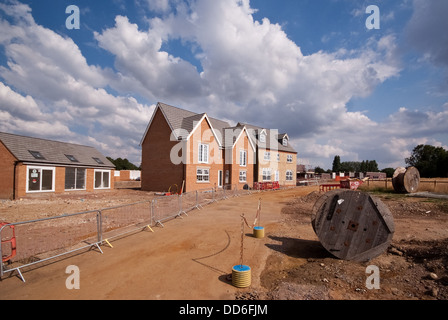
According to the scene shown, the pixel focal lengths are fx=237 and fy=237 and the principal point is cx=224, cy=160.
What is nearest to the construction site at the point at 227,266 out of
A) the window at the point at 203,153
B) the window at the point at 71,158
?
the window at the point at 203,153

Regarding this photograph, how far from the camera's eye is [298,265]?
671 cm

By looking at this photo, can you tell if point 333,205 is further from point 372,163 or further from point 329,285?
point 372,163

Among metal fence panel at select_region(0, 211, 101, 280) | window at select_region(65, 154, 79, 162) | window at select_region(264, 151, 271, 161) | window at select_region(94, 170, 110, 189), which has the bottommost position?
metal fence panel at select_region(0, 211, 101, 280)

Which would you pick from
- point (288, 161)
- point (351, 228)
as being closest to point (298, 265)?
point (351, 228)

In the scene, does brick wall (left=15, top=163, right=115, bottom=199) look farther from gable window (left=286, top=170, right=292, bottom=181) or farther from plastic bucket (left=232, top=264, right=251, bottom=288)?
gable window (left=286, top=170, right=292, bottom=181)

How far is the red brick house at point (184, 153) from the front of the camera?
26.8 metres

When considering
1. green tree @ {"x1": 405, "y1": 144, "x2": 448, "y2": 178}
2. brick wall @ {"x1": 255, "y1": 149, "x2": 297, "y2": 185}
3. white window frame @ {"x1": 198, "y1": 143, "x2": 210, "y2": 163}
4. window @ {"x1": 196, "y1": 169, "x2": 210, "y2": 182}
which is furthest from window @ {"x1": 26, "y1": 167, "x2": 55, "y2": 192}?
green tree @ {"x1": 405, "y1": 144, "x2": 448, "y2": 178}

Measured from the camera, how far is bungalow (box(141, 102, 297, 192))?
26797mm

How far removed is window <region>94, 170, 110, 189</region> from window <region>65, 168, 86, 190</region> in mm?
1932

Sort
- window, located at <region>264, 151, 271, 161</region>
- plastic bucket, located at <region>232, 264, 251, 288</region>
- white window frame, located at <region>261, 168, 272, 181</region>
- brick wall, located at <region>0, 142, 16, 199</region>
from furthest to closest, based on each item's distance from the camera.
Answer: window, located at <region>264, 151, 271, 161</region> < white window frame, located at <region>261, 168, 272, 181</region> < brick wall, located at <region>0, 142, 16, 199</region> < plastic bucket, located at <region>232, 264, 251, 288</region>

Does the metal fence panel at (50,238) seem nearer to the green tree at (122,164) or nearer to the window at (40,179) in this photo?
the window at (40,179)

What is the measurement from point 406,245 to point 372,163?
161 metres

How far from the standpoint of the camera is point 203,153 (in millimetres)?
28750

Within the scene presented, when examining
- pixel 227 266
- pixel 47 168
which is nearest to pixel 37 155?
pixel 47 168
